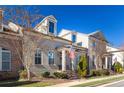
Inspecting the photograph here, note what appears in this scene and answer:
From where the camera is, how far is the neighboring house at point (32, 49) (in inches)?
826

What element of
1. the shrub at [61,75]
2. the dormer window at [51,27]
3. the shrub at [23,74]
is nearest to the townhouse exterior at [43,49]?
the dormer window at [51,27]

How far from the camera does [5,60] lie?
2127 centimetres

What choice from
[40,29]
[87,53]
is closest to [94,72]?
[87,53]

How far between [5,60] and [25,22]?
3.69 metres

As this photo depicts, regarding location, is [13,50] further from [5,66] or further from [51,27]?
[51,27]

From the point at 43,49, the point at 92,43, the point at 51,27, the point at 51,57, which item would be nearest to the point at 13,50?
the point at 43,49

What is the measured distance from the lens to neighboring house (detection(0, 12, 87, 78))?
2097cm

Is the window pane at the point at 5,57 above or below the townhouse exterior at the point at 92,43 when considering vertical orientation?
below

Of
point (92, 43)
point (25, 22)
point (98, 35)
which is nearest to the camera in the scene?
point (25, 22)

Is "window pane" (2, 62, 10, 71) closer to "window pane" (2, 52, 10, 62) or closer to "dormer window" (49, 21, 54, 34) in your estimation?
"window pane" (2, 52, 10, 62)

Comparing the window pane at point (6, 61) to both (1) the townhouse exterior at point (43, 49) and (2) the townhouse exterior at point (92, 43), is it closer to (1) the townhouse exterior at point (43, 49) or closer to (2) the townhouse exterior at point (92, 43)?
(1) the townhouse exterior at point (43, 49)

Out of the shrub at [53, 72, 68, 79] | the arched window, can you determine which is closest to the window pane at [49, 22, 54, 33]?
the arched window
